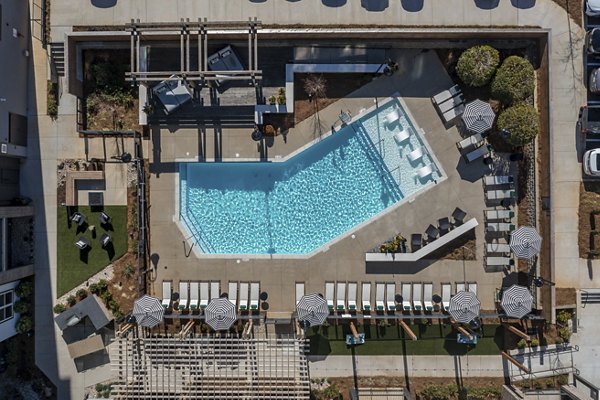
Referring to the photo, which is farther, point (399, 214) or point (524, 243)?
point (399, 214)

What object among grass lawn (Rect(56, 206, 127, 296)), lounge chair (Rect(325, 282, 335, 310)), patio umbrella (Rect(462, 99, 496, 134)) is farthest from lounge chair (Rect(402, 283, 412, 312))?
grass lawn (Rect(56, 206, 127, 296))

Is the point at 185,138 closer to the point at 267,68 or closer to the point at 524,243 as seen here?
the point at 267,68

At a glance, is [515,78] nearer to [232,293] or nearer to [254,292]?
[254,292]

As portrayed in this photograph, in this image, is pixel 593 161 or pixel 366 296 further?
Answer: pixel 366 296

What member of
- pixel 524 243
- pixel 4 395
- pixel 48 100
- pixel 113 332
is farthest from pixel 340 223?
pixel 4 395

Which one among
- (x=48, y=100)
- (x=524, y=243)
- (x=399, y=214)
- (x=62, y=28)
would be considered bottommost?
(x=524, y=243)

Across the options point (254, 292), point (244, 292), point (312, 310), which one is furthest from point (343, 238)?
point (244, 292)

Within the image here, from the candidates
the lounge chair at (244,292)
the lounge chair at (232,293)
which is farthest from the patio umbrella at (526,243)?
the lounge chair at (232,293)
